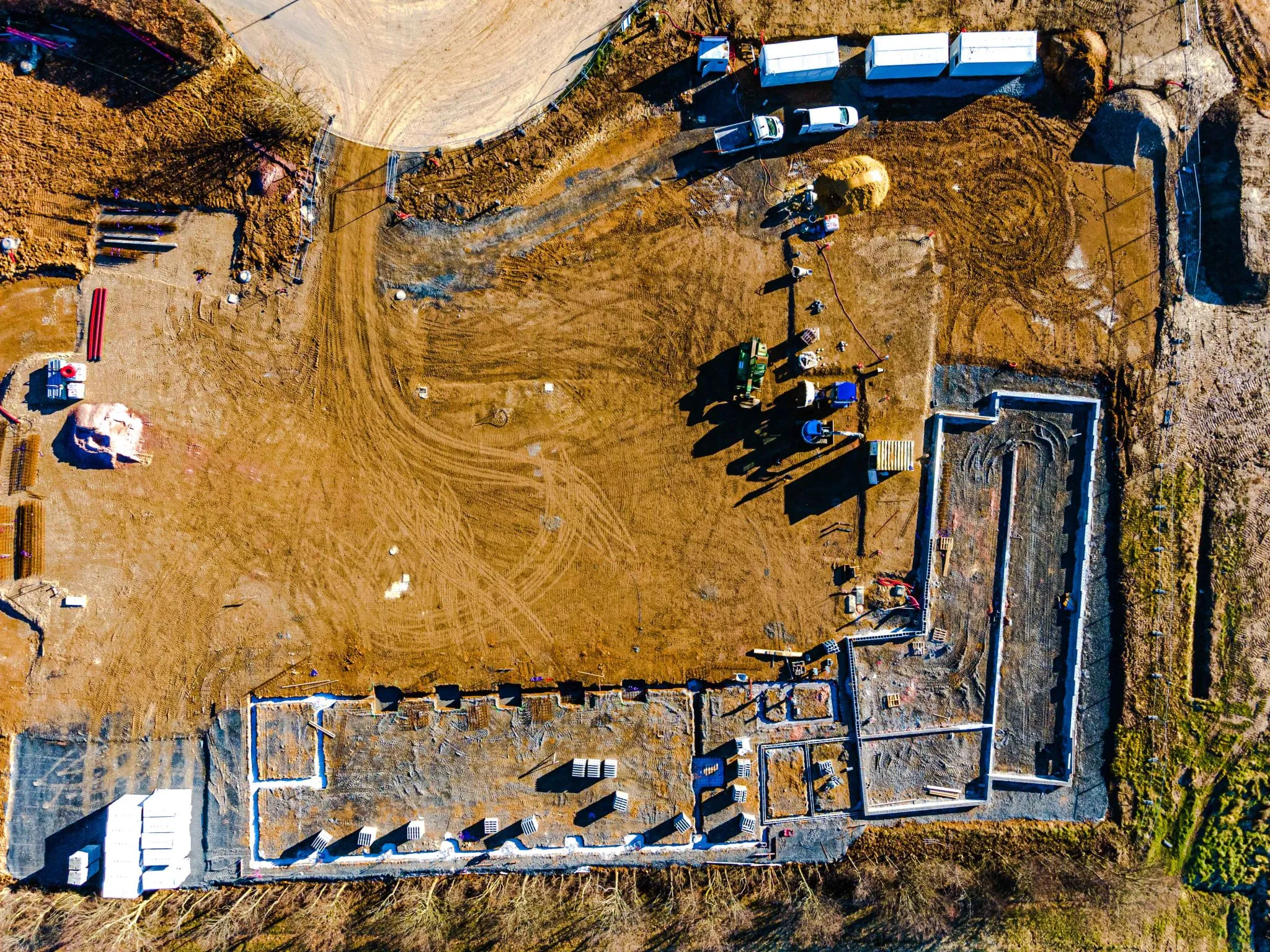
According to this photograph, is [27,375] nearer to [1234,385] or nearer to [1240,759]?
[1234,385]

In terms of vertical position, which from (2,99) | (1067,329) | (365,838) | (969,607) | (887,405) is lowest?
(365,838)

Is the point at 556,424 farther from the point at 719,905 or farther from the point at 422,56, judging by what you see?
the point at 719,905

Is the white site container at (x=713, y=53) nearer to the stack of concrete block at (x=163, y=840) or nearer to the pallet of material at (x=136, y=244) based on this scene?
the pallet of material at (x=136, y=244)

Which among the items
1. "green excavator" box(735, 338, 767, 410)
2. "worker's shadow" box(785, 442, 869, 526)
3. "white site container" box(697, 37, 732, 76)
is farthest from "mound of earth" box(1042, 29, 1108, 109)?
"worker's shadow" box(785, 442, 869, 526)

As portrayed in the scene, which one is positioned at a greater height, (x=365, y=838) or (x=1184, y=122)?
(x=1184, y=122)

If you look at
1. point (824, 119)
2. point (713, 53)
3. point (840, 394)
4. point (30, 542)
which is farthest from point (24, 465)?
point (824, 119)

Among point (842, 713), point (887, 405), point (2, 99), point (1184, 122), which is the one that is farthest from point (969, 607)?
point (2, 99)

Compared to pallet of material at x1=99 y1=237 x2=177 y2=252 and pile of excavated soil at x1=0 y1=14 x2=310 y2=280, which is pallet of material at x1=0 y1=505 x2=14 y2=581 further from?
pallet of material at x1=99 y1=237 x2=177 y2=252

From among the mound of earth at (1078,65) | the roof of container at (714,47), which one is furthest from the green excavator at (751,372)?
the mound of earth at (1078,65)
